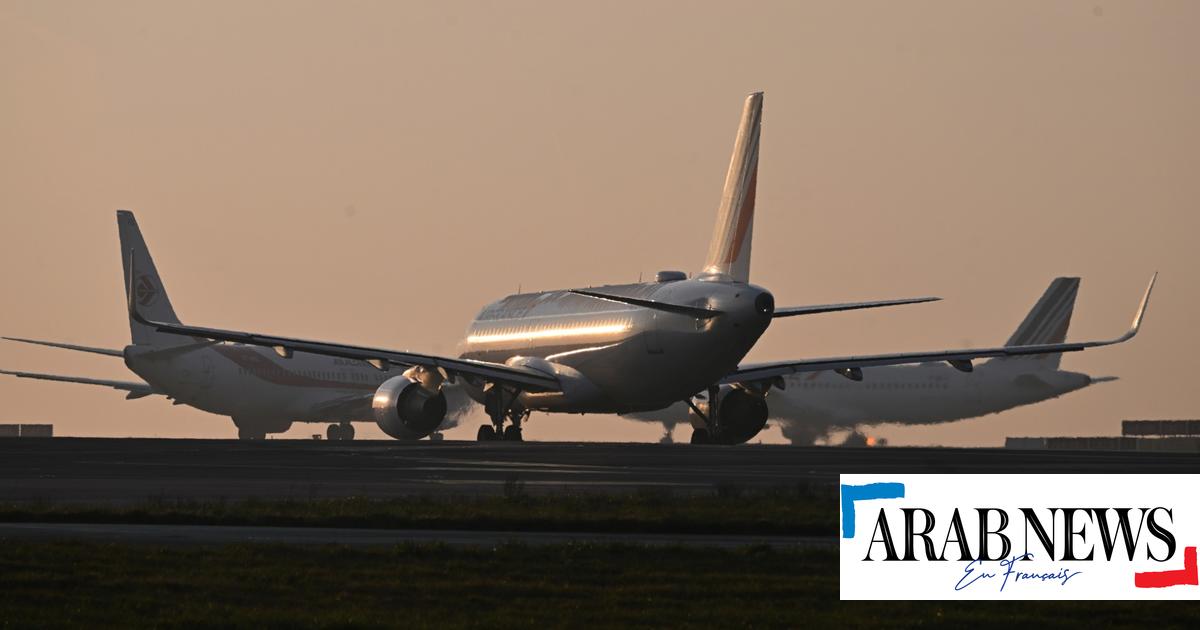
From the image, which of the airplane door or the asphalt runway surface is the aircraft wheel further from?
the asphalt runway surface

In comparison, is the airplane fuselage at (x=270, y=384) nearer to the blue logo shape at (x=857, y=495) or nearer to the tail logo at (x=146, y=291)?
the tail logo at (x=146, y=291)

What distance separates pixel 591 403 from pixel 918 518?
4959 centimetres

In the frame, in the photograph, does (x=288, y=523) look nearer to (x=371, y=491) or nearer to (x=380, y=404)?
(x=371, y=491)

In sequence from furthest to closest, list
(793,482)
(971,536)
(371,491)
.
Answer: (793,482), (371,491), (971,536)

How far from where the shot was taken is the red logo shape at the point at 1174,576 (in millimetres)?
18531

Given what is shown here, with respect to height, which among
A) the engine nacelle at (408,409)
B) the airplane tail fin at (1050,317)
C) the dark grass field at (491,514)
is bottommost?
the dark grass field at (491,514)

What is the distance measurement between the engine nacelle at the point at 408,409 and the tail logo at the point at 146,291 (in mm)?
27453

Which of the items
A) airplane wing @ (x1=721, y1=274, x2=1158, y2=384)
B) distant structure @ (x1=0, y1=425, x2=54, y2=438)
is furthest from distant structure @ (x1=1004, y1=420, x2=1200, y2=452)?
distant structure @ (x1=0, y1=425, x2=54, y2=438)

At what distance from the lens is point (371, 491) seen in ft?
118

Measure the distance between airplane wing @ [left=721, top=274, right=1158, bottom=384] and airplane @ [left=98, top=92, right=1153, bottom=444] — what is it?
0.15ft

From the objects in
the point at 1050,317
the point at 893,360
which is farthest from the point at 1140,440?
the point at 893,360

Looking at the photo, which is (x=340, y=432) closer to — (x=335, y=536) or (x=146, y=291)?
(x=146, y=291)

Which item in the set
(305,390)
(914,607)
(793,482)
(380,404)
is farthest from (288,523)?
(305,390)

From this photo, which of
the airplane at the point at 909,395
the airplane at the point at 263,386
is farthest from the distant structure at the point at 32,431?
the airplane at the point at 909,395
